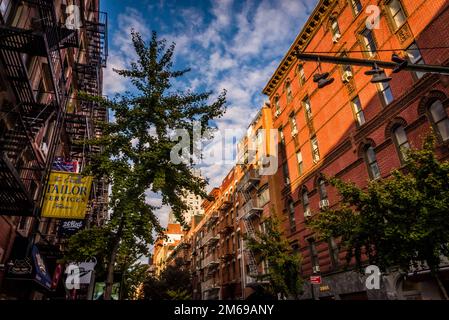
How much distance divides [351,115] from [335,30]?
779 cm

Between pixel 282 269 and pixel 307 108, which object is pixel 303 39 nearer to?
pixel 307 108

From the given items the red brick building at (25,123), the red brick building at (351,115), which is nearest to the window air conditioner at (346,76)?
the red brick building at (351,115)

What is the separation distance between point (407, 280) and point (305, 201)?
1048cm

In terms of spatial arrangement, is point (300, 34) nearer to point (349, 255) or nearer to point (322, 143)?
point (322, 143)

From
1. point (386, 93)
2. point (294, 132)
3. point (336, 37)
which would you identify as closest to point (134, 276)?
point (294, 132)

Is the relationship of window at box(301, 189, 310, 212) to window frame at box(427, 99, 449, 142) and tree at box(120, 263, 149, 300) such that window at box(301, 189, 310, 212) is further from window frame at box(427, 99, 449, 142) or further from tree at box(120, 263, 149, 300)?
tree at box(120, 263, 149, 300)

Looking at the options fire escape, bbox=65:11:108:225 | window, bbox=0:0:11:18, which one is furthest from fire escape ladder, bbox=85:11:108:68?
window, bbox=0:0:11:18

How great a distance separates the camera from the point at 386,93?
695 inches

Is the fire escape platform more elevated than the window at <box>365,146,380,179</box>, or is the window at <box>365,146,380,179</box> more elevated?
the window at <box>365,146,380,179</box>

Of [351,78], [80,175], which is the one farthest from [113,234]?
[351,78]

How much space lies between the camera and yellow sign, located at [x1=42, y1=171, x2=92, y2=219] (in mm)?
11711

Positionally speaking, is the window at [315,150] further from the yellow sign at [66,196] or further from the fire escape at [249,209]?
the yellow sign at [66,196]

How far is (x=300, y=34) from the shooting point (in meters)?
27.3

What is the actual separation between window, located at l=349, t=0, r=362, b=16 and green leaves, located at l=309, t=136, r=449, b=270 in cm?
1438
